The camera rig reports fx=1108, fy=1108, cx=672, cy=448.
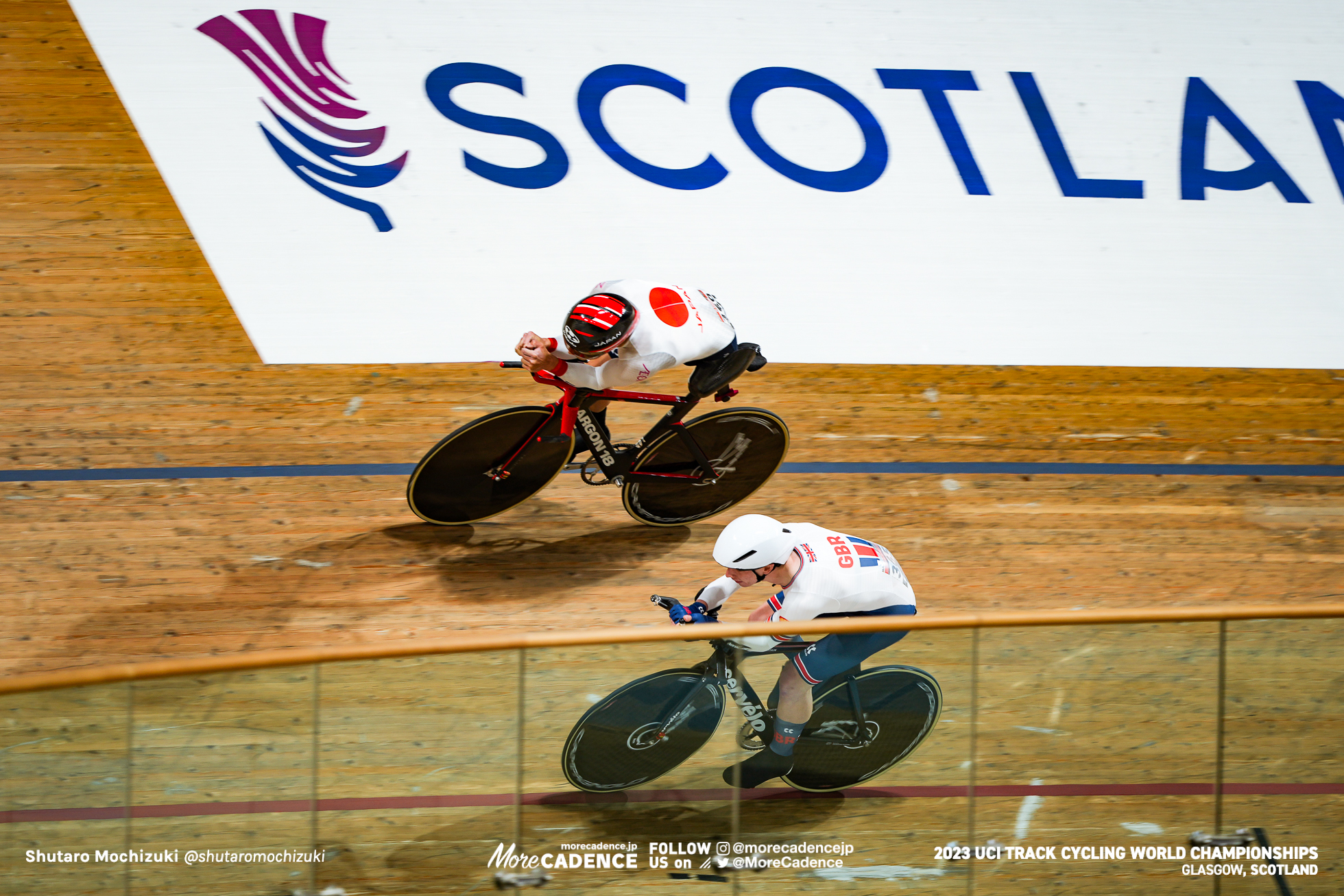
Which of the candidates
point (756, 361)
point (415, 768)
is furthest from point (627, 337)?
point (415, 768)

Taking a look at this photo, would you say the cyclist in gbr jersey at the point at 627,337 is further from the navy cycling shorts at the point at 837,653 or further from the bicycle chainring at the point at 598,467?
the navy cycling shorts at the point at 837,653

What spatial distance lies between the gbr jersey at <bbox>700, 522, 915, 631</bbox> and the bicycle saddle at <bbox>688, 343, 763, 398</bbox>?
71 centimetres

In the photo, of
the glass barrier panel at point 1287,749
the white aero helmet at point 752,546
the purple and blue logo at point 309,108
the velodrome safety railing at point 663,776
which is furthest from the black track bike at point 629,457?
the glass barrier panel at point 1287,749

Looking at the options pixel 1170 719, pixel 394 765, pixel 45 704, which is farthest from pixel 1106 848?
pixel 45 704

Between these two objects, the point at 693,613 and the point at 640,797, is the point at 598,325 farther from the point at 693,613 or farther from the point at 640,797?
the point at 640,797

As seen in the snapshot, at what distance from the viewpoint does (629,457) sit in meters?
4.03

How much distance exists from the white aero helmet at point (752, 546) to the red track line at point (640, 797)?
0.63 m

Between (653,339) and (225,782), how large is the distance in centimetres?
180

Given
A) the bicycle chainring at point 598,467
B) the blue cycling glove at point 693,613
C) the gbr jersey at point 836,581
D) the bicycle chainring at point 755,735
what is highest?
the gbr jersey at point 836,581

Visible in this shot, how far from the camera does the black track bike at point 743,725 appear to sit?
2850 millimetres

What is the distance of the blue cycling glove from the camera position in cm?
330

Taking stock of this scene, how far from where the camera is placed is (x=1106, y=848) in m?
3.02

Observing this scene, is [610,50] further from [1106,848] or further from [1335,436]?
[1106,848]

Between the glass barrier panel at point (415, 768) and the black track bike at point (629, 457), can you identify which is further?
the black track bike at point (629, 457)
